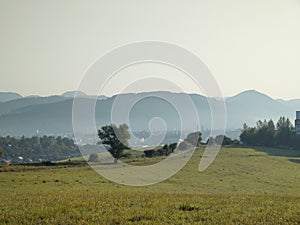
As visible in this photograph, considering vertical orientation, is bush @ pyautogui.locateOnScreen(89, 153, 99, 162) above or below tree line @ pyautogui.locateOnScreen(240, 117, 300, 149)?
below

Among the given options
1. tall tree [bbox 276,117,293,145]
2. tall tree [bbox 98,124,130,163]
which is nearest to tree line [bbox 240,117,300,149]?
tall tree [bbox 276,117,293,145]

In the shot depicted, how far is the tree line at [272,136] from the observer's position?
12000 centimetres

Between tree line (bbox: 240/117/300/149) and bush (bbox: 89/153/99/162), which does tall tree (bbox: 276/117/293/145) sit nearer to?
tree line (bbox: 240/117/300/149)

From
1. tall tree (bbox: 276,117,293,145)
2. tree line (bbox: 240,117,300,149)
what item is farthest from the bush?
tall tree (bbox: 276,117,293,145)

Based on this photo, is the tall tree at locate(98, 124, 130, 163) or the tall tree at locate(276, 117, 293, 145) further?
the tall tree at locate(276, 117, 293, 145)

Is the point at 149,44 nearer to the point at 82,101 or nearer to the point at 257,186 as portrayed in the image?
the point at 82,101

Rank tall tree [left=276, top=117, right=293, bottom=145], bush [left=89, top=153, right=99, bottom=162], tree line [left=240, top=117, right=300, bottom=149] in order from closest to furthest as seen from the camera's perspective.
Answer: bush [left=89, top=153, right=99, bottom=162], tree line [left=240, top=117, right=300, bottom=149], tall tree [left=276, top=117, right=293, bottom=145]

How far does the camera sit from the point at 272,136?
405 ft

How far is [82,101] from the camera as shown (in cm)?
4791

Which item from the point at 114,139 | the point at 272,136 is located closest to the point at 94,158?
the point at 114,139

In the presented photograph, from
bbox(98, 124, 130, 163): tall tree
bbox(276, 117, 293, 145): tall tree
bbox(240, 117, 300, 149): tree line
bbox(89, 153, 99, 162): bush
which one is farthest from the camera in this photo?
bbox(276, 117, 293, 145): tall tree

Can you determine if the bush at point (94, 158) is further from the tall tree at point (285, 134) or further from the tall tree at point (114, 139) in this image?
the tall tree at point (285, 134)

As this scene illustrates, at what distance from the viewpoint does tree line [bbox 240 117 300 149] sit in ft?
394

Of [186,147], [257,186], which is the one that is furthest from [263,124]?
[257,186]
